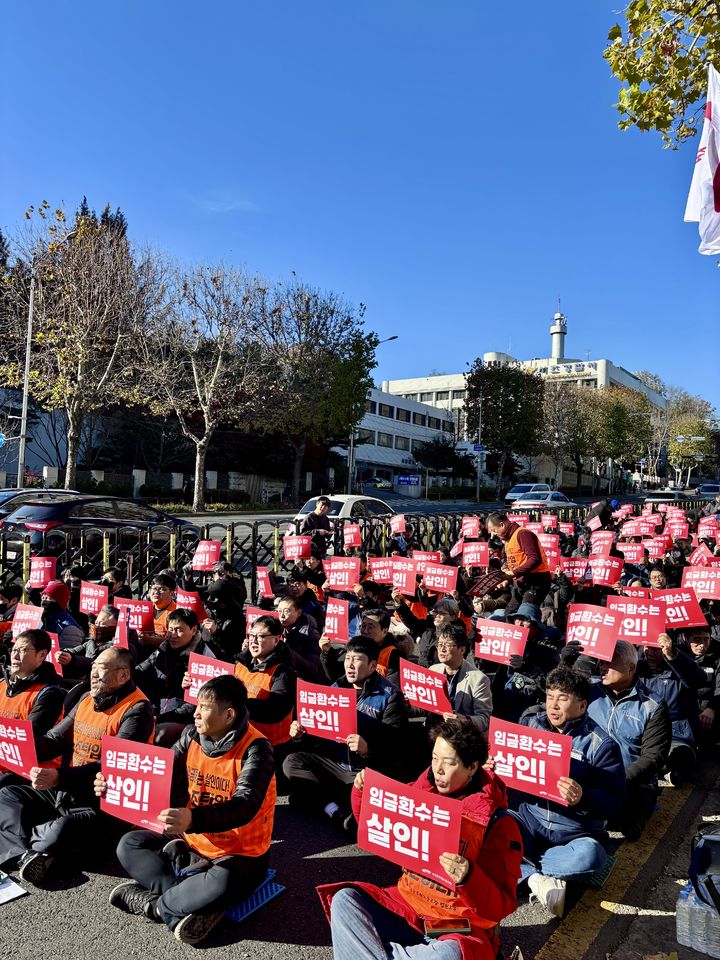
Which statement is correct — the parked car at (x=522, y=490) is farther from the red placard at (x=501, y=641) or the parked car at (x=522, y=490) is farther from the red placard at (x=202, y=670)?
the red placard at (x=202, y=670)

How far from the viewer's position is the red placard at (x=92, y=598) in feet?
25.5

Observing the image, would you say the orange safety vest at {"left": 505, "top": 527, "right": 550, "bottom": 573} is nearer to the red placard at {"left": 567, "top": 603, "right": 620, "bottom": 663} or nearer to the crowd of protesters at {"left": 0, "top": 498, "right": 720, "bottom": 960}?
the crowd of protesters at {"left": 0, "top": 498, "right": 720, "bottom": 960}

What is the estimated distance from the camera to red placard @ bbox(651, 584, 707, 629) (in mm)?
6352

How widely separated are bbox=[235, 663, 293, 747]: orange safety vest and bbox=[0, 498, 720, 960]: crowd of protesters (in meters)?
0.01

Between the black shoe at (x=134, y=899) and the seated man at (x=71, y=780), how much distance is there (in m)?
0.45

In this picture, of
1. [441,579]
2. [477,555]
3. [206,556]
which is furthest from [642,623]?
[206,556]

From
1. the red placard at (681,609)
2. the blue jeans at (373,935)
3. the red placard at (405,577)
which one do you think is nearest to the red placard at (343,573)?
the red placard at (405,577)

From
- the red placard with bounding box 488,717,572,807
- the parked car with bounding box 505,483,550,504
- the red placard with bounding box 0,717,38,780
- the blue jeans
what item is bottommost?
the blue jeans

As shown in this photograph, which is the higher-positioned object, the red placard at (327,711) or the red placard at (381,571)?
Answer: the red placard at (381,571)

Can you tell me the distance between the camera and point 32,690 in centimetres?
484

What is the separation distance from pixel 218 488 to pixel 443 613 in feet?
114

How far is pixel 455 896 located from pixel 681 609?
4202mm

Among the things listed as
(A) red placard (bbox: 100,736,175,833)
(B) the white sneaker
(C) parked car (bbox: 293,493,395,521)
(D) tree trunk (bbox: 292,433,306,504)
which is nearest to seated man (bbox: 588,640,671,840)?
(B) the white sneaker

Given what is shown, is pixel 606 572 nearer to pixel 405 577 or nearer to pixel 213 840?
pixel 405 577
